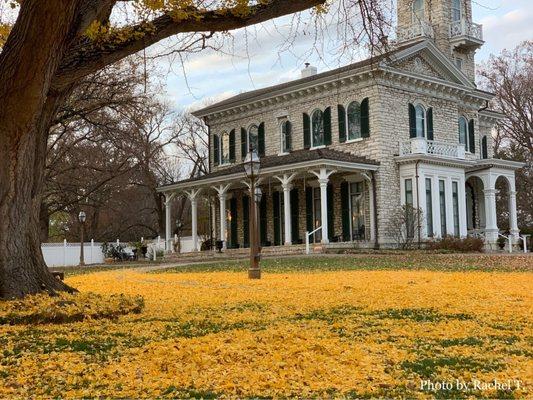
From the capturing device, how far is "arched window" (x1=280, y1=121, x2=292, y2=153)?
3225 centimetres

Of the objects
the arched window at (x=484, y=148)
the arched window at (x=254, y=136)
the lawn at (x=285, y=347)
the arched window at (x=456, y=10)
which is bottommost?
the lawn at (x=285, y=347)

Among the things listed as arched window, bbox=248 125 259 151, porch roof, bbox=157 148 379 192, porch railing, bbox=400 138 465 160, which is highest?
arched window, bbox=248 125 259 151

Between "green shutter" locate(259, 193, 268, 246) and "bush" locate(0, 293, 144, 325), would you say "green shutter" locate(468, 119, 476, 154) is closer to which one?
"green shutter" locate(259, 193, 268, 246)

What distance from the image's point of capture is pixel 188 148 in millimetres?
51688

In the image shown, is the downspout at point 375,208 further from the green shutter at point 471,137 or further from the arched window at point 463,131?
the green shutter at point 471,137

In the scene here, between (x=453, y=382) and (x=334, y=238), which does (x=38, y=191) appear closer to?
(x=453, y=382)

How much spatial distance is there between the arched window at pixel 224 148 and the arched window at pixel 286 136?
4.43 meters

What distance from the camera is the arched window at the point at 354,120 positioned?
→ 96.2 ft

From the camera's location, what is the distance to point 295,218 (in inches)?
1236

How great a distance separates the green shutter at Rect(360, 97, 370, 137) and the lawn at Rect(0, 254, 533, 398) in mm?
18950

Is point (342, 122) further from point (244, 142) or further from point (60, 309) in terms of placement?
point (60, 309)

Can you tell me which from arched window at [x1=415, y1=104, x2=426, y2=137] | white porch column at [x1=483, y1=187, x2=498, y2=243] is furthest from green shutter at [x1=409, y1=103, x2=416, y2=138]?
white porch column at [x1=483, y1=187, x2=498, y2=243]

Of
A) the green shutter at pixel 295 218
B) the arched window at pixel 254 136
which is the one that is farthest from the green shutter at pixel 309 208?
the arched window at pixel 254 136

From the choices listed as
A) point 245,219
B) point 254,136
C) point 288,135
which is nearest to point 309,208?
point 288,135
